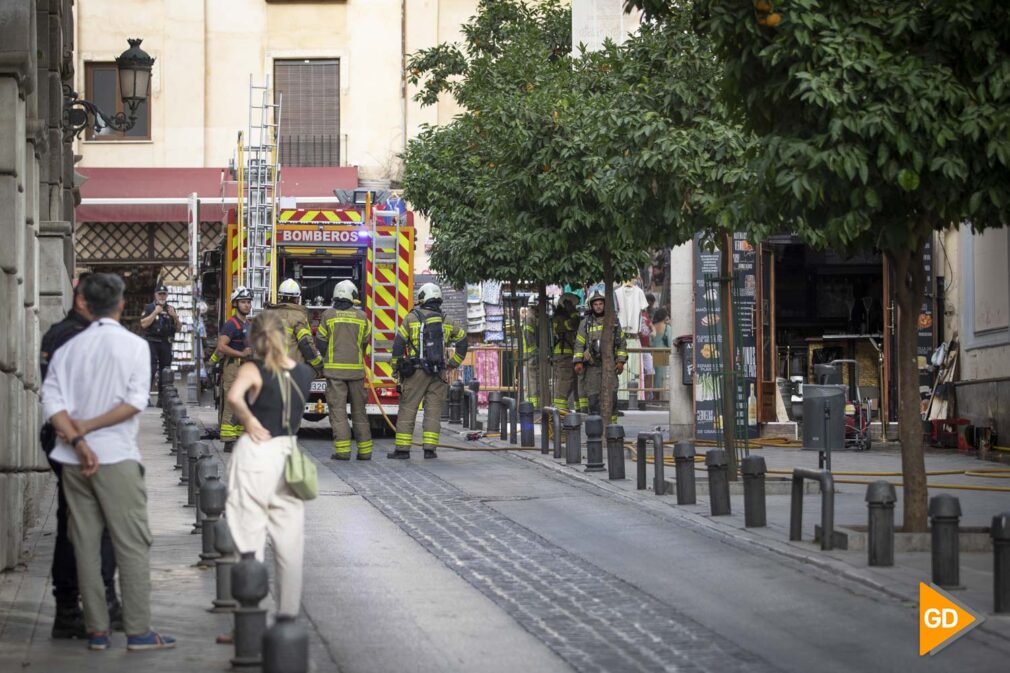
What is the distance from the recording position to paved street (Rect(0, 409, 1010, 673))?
28.6ft

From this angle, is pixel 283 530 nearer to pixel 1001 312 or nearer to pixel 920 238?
pixel 920 238

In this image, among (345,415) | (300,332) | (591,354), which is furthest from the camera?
(591,354)

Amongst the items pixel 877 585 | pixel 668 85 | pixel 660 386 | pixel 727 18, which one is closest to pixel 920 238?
pixel 727 18

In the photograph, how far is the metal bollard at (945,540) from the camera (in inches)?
411

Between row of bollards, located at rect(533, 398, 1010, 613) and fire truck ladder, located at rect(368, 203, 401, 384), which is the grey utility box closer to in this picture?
row of bollards, located at rect(533, 398, 1010, 613)

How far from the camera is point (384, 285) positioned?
78.9 feet

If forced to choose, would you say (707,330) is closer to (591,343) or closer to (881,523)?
(591,343)

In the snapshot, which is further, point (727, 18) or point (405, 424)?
point (405, 424)

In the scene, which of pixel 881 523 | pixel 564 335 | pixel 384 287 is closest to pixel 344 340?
pixel 384 287

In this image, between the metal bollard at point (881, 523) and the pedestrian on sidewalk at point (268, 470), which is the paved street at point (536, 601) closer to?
the metal bollard at point (881, 523)

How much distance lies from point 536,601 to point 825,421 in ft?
21.9

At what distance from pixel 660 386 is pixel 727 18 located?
22.1 m

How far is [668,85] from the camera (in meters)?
16.5

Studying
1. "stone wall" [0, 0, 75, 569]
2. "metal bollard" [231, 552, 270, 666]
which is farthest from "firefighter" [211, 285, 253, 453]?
"metal bollard" [231, 552, 270, 666]
